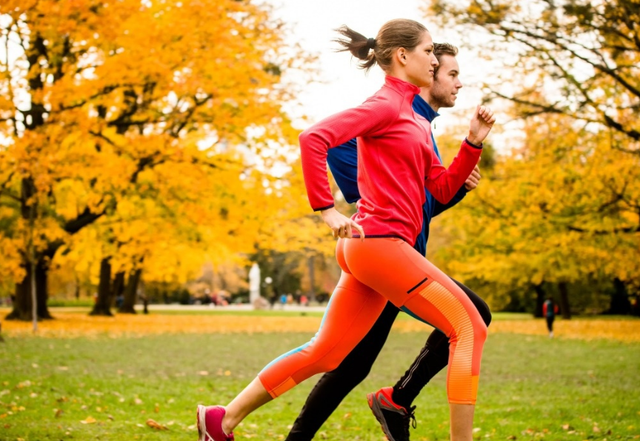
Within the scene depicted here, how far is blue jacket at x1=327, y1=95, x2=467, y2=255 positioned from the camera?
3773mm

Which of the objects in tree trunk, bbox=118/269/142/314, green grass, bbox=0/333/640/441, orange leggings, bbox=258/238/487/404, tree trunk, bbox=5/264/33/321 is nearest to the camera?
orange leggings, bbox=258/238/487/404

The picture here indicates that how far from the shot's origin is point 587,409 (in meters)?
6.80

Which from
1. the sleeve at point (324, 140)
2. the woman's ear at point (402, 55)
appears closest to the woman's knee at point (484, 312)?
the sleeve at point (324, 140)

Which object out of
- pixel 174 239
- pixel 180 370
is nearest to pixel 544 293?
pixel 174 239

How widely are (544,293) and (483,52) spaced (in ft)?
108

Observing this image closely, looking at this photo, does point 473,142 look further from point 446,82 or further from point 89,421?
point 89,421

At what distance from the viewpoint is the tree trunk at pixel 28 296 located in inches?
984

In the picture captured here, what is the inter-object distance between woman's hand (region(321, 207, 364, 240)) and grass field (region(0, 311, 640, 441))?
8.56 feet

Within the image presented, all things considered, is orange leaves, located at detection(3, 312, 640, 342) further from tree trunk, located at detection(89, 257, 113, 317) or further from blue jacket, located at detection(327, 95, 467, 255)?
blue jacket, located at detection(327, 95, 467, 255)

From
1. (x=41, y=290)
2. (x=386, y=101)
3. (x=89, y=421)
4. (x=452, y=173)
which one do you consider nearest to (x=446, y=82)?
(x=452, y=173)

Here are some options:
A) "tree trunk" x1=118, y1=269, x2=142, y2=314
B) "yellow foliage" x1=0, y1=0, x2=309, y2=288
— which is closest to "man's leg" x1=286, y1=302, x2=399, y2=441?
"yellow foliage" x1=0, y1=0, x2=309, y2=288

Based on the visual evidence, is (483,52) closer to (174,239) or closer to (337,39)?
(337,39)

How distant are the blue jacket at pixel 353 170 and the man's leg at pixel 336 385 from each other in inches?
20.2

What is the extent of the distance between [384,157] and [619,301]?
50.1 m
